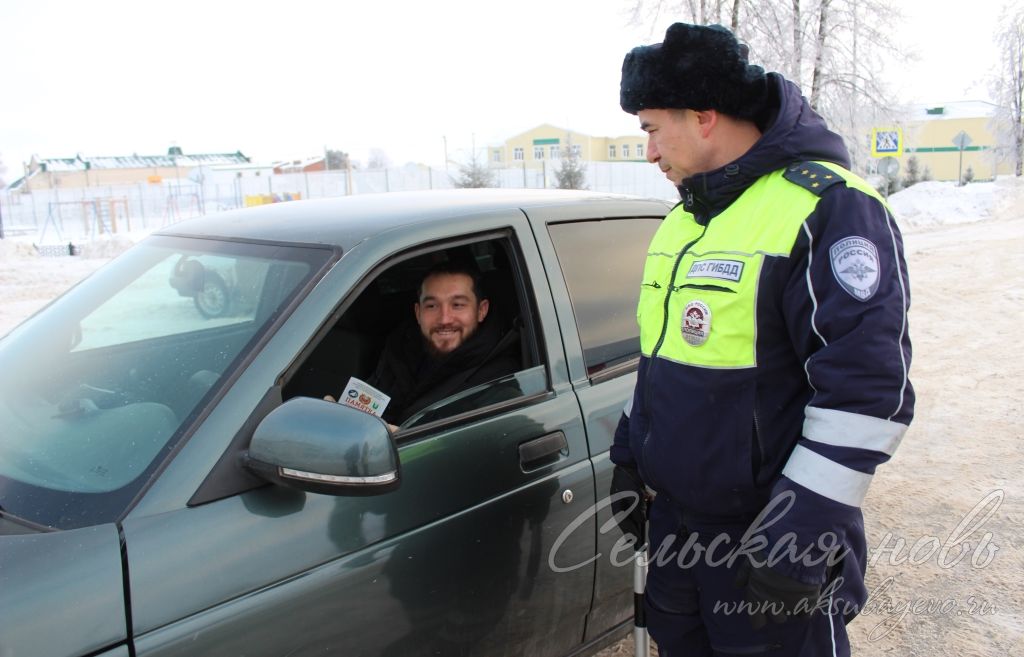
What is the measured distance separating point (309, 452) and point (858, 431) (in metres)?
1.10

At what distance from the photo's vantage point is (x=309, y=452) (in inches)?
62.1

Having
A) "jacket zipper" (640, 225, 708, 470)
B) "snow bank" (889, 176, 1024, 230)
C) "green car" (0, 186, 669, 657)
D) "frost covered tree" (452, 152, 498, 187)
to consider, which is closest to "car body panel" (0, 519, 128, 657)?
"green car" (0, 186, 669, 657)

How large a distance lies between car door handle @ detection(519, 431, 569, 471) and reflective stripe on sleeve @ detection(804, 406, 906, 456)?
836 millimetres

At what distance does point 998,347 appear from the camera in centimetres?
760

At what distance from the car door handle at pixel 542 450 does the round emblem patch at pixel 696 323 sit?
0.58 meters

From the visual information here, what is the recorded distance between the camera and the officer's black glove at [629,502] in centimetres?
219

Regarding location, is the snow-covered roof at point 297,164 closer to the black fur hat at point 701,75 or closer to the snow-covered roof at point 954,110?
the snow-covered roof at point 954,110

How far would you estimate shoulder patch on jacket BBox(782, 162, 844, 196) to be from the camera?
1.70m

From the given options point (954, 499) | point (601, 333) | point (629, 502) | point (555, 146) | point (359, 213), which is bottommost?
point (954, 499)

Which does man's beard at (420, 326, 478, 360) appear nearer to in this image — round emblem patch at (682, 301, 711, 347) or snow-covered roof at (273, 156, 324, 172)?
round emblem patch at (682, 301, 711, 347)

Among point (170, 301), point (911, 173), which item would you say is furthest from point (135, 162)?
point (170, 301)

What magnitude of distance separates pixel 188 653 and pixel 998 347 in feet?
26.6

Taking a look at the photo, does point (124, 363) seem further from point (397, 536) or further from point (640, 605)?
point (640, 605)

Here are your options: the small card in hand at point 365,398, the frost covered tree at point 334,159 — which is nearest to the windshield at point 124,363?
the small card in hand at point 365,398
